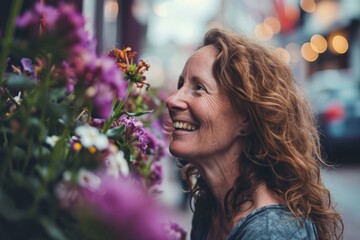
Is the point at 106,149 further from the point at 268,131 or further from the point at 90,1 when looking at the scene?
the point at 90,1

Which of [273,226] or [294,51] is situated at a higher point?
[294,51]

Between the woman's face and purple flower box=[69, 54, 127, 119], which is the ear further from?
purple flower box=[69, 54, 127, 119]

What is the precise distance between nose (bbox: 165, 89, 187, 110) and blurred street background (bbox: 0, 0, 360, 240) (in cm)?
22

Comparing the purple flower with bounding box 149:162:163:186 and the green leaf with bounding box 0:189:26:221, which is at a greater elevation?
the purple flower with bounding box 149:162:163:186

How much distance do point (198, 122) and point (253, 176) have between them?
9.6 inches

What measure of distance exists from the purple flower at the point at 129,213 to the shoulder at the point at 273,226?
858 mm

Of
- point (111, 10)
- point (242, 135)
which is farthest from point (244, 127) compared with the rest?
point (111, 10)

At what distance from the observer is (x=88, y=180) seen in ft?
2.72

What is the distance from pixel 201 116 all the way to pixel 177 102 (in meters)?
0.09

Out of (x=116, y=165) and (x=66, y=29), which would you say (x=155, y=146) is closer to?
(x=116, y=165)

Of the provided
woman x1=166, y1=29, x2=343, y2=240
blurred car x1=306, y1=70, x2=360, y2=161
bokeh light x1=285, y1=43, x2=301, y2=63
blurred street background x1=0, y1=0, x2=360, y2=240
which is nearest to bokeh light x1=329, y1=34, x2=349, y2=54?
blurred street background x1=0, y1=0, x2=360, y2=240

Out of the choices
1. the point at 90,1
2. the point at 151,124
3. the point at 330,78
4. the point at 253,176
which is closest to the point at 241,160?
the point at 253,176

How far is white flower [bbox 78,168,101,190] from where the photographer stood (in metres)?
0.82

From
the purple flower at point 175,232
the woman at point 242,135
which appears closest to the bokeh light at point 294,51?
the woman at point 242,135
